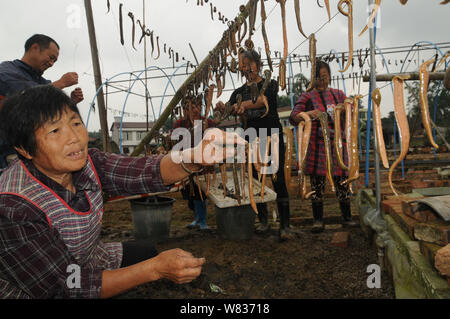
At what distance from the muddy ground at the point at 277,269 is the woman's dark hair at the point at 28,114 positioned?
2.05 meters

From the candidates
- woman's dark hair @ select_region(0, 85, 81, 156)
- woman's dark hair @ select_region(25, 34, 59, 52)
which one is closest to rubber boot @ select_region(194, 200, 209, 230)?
woman's dark hair @ select_region(25, 34, 59, 52)

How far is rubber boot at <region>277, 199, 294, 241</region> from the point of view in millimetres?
3921

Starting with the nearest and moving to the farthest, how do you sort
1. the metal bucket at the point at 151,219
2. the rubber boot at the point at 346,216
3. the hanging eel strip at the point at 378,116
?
the hanging eel strip at the point at 378,116
the rubber boot at the point at 346,216
the metal bucket at the point at 151,219

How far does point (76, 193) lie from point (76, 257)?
0.36m

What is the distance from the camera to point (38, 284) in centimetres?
131

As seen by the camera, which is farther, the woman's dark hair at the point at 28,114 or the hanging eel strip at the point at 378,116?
the woman's dark hair at the point at 28,114

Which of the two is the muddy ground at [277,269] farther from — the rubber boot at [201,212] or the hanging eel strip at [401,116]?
the hanging eel strip at [401,116]

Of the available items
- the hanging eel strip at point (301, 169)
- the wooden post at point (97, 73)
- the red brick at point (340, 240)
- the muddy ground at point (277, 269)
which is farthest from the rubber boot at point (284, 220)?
the wooden post at point (97, 73)

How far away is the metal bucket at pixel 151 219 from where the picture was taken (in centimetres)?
441

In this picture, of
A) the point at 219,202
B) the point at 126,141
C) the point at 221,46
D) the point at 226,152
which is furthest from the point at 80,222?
the point at 126,141

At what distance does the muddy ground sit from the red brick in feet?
0.18

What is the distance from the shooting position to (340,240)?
142 inches

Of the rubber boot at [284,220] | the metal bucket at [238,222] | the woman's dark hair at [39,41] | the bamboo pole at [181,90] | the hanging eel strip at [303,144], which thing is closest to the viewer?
the hanging eel strip at [303,144]

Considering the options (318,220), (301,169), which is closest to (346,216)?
(318,220)
